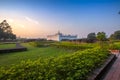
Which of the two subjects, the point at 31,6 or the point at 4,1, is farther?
the point at 31,6

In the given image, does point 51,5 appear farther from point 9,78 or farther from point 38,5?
point 9,78

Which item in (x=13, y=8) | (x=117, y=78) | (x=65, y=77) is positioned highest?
(x=13, y=8)

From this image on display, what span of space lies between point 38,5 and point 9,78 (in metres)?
10.5

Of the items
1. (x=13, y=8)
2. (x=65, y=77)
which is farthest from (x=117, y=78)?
(x=13, y=8)

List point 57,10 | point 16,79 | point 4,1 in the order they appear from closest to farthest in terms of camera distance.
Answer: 1. point 16,79
2. point 4,1
3. point 57,10

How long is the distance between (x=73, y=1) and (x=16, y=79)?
1054 cm

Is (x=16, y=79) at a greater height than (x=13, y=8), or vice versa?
(x=13, y=8)

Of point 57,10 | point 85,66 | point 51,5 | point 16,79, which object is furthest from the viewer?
point 57,10

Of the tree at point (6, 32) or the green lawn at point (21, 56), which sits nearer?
the green lawn at point (21, 56)

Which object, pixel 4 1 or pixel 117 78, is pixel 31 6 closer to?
pixel 4 1

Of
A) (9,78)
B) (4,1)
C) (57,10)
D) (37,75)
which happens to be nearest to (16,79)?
(9,78)

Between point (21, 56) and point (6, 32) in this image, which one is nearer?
point (21, 56)

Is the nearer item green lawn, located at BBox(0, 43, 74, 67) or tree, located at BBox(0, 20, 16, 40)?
green lawn, located at BBox(0, 43, 74, 67)

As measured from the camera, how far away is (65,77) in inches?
128
